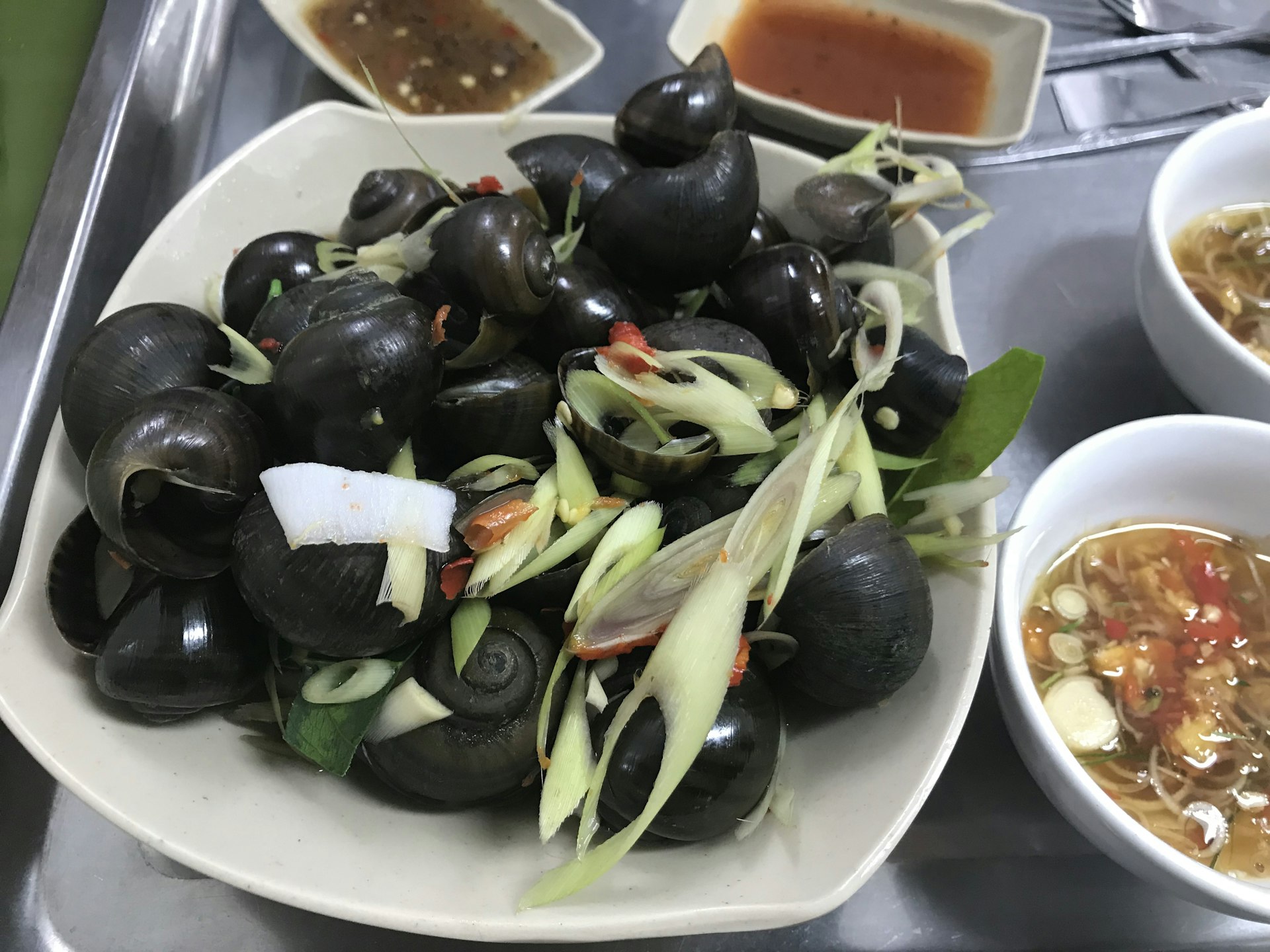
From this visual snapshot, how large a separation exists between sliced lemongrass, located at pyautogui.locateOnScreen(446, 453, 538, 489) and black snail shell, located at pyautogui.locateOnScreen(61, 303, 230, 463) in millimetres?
297

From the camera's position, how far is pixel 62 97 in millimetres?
1484

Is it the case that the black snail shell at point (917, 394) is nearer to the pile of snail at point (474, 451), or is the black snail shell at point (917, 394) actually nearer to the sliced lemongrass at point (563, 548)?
the pile of snail at point (474, 451)

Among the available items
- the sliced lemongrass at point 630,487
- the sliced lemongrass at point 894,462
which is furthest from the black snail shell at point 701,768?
the sliced lemongrass at point 894,462

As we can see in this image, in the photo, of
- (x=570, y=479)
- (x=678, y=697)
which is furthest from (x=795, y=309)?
(x=678, y=697)

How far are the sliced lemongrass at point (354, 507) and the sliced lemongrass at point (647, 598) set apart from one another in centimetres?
16

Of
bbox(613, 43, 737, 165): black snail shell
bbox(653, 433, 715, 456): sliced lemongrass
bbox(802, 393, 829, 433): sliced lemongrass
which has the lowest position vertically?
bbox(802, 393, 829, 433): sliced lemongrass

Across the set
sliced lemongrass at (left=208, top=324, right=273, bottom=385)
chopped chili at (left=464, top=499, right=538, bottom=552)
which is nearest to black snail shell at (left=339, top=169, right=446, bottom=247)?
sliced lemongrass at (left=208, top=324, right=273, bottom=385)

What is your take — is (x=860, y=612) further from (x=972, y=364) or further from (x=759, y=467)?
(x=972, y=364)

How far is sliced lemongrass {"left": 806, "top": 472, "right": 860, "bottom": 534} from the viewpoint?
82 centimetres

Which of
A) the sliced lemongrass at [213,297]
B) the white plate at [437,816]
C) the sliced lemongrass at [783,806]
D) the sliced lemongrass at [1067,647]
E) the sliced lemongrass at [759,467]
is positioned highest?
the sliced lemongrass at [213,297]

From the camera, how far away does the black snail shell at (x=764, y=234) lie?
1035 millimetres

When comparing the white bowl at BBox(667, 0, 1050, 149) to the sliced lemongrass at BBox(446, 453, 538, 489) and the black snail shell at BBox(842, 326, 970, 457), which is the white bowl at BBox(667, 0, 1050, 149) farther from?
the sliced lemongrass at BBox(446, 453, 538, 489)

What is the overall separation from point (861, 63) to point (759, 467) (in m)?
1.29

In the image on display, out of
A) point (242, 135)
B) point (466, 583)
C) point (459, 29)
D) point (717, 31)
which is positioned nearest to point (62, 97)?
point (242, 135)
